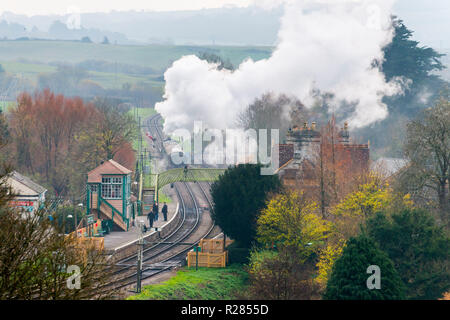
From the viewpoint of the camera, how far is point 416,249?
33.1m

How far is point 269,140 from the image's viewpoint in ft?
274

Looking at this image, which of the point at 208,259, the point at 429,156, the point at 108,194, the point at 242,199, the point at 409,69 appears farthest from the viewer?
the point at 409,69

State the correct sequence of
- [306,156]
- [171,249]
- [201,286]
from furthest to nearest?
1. [306,156]
2. [171,249]
3. [201,286]

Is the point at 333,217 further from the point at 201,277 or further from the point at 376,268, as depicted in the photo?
the point at 376,268

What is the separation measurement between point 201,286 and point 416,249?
36.1 feet

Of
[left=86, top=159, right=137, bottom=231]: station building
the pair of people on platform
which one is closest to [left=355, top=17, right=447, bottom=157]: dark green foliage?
the pair of people on platform

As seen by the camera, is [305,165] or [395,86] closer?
[305,165]

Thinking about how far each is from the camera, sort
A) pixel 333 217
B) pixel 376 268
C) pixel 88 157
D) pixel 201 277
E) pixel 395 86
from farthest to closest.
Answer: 1. pixel 395 86
2. pixel 88 157
3. pixel 333 217
4. pixel 201 277
5. pixel 376 268

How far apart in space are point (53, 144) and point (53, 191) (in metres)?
13.5

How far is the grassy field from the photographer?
115ft

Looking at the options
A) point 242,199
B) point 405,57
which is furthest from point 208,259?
point 405,57

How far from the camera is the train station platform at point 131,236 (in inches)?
1830

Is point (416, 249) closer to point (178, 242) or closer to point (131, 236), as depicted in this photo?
point (178, 242)
